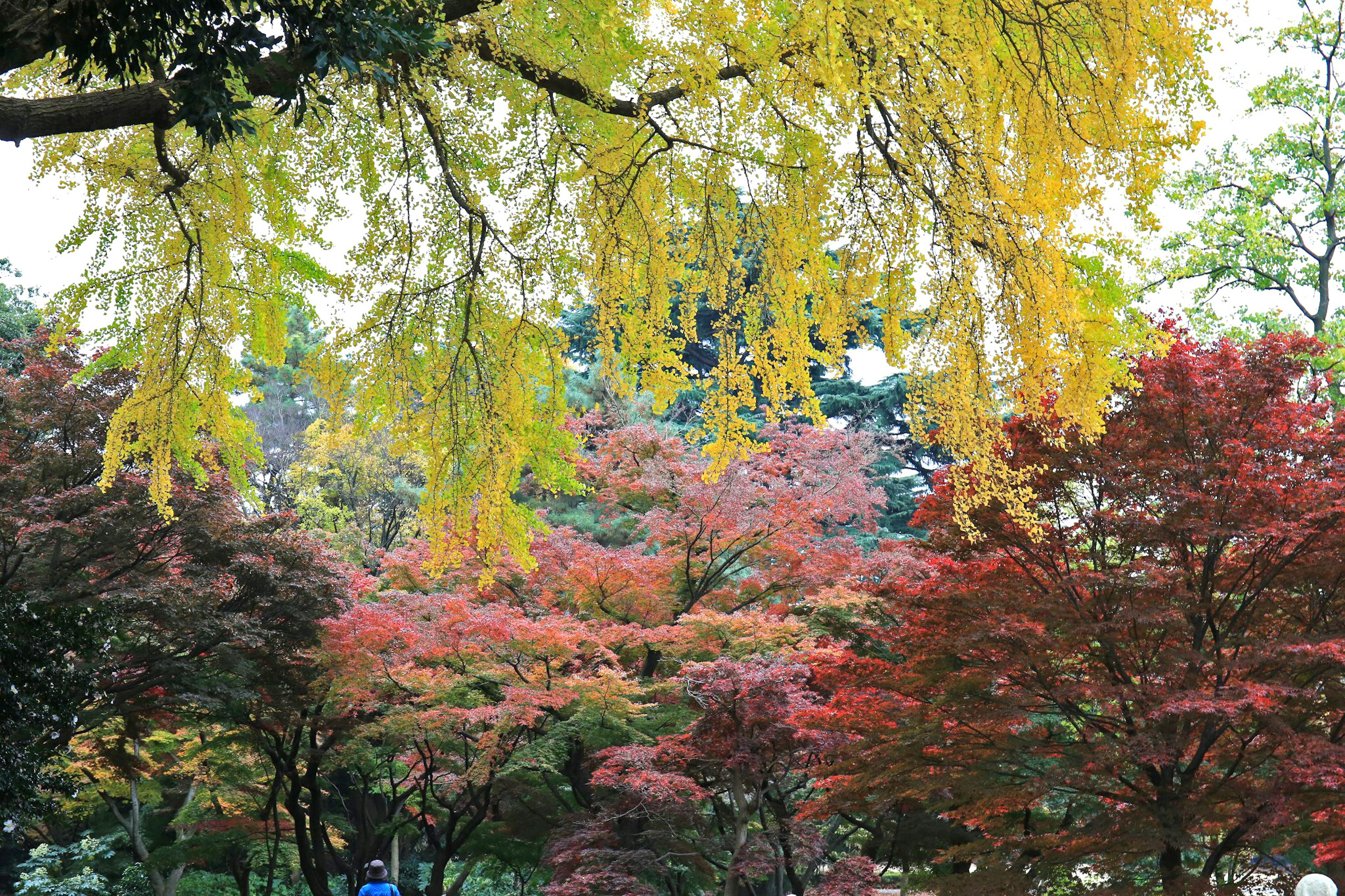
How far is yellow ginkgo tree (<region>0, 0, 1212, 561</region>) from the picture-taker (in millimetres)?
3438

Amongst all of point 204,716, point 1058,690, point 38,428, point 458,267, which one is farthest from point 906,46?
point 204,716

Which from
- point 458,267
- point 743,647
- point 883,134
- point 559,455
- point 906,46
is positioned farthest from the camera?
point 743,647

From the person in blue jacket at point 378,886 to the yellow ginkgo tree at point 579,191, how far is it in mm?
2300

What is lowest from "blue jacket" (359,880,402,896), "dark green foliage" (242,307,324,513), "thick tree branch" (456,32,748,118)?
"blue jacket" (359,880,402,896)

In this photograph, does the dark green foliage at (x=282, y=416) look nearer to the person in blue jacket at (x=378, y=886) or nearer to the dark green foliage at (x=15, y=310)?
the dark green foliage at (x=15, y=310)

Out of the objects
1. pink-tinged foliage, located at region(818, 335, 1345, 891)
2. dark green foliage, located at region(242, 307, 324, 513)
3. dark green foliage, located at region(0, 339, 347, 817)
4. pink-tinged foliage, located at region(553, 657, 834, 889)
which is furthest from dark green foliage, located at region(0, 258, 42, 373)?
pink-tinged foliage, located at region(818, 335, 1345, 891)

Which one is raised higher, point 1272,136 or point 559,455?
point 1272,136

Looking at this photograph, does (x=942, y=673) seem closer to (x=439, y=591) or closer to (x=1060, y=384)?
(x=1060, y=384)

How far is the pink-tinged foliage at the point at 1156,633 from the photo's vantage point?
6.32 m

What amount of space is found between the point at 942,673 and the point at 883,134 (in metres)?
4.14

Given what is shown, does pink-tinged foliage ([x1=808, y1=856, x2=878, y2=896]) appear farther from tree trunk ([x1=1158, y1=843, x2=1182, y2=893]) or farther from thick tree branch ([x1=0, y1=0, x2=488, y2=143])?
thick tree branch ([x1=0, y1=0, x2=488, y2=143])

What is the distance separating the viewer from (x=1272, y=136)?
12.1m

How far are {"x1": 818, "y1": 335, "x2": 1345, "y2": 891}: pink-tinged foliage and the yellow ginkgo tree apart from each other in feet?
4.37

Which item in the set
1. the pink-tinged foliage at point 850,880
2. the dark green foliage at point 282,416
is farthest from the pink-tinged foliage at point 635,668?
the dark green foliage at point 282,416
